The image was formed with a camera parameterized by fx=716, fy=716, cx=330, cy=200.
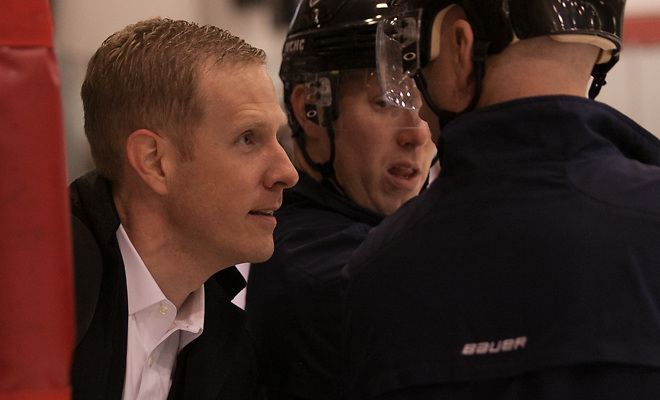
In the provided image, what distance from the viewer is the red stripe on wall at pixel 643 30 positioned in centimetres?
504

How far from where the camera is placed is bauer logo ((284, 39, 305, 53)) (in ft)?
6.19

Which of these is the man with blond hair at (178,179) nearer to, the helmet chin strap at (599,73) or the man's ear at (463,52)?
the man's ear at (463,52)

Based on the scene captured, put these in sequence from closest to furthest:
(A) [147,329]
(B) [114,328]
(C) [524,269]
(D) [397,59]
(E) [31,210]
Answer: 1. (E) [31,210]
2. (C) [524,269]
3. (B) [114,328]
4. (A) [147,329]
5. (D) [397,59]

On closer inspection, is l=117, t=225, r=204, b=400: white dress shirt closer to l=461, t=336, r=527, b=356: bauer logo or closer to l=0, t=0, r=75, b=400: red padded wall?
l=461, t=336, r=527, b=356: bauer logo

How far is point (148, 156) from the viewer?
1.40 metres

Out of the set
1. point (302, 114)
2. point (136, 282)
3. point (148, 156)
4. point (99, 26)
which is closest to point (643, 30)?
point (99, 26)

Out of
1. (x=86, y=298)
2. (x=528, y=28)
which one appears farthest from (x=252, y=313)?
(x=528, y=28)

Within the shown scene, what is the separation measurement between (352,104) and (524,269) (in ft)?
3.29

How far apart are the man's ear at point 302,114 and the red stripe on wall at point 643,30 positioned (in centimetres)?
386

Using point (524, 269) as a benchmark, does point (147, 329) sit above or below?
below

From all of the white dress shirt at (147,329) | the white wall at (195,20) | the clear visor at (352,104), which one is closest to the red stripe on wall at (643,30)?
the white wall at (195,20)

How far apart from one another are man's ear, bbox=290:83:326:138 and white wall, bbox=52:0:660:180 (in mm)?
1498

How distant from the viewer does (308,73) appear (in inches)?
75.3

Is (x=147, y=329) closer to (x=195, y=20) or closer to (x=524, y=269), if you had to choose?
(x=524, y=269)
